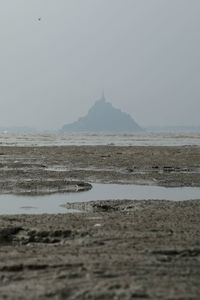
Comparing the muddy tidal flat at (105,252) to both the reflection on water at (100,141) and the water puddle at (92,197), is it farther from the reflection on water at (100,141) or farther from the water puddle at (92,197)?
the reflection on water at (100,141)

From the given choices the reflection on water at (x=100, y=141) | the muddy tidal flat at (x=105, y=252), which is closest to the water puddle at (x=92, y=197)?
the muddy tidal flat at (x=105, y=252)

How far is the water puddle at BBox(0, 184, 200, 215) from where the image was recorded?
11125mm

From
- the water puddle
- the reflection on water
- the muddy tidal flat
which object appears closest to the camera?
the muddy tidal flat

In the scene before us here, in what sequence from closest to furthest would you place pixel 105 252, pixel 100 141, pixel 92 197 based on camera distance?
pixel 105 252, pixel 92 197, pixel 100 141

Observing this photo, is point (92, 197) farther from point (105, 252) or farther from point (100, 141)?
point (100, 141)

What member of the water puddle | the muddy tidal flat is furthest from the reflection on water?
the muddy tidal flat

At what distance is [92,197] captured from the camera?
44.0 ft

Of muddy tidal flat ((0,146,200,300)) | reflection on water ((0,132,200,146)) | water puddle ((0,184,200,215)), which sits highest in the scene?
muddy tidal flat ((0,146,200,300))

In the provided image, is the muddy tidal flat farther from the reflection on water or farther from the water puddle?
the reflection on water

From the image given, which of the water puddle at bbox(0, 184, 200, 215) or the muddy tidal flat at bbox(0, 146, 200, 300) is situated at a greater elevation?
the muddy tidal flat at bbox(0, 146, 200, 300)

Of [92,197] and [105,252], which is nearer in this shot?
[105,252]

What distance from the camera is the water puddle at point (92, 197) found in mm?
11125

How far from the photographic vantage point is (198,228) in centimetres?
838

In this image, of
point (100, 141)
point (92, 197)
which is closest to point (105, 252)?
point (92, 197)
